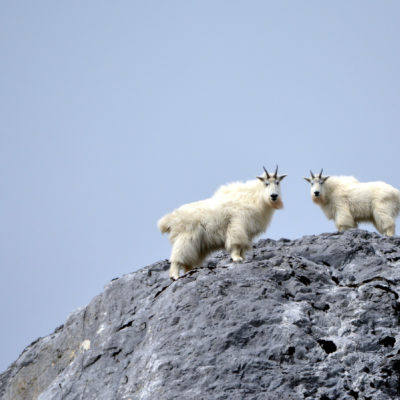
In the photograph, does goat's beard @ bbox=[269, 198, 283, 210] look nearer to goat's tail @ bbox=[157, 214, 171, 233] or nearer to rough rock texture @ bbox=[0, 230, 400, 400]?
rough rock texture @ bbox=[0, 230, 400, 400]

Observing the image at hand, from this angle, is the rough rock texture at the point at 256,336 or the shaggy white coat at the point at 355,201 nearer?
the rough rock texture at the point at 256,336

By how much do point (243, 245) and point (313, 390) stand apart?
4776 mm

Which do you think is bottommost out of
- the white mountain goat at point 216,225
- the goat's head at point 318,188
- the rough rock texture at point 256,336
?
the rough rock texture at point 256,336

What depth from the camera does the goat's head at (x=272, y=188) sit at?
1628 centimetres

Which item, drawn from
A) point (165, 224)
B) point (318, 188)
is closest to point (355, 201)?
point (318, 188)

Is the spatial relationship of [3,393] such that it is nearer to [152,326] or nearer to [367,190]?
[152,326]

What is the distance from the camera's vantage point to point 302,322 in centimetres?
1258

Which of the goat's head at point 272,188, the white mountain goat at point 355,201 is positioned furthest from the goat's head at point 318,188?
the goat's head at point 272,188

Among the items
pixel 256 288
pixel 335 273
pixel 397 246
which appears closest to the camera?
pixel 256 288

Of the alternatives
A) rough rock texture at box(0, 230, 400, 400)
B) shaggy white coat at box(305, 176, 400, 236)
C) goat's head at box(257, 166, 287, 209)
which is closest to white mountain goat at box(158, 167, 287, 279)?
goat's head at box(257, 166, 287, 209)

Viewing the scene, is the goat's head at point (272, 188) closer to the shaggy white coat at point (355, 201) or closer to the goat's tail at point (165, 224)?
the goat's tail at point (165, 224)

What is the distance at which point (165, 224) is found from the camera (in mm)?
15961

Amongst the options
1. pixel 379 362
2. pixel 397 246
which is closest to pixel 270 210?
pixel 397 246

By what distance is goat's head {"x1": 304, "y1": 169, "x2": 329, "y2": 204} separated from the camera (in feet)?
71.5
